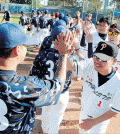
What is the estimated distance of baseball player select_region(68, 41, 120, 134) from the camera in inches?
73.3

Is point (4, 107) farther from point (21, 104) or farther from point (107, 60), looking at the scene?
point (107, 60)

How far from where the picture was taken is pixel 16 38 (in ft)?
4.33

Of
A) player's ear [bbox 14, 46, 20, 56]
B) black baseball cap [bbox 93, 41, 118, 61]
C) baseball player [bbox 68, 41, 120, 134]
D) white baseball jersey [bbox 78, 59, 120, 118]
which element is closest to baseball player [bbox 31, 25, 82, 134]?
white baseball jersey [bbox 78, 59, 120, 118]

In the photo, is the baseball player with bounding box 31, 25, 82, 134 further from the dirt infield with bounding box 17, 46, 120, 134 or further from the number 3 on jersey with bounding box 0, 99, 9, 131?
the number 3 on jersey with bounding box 0, 99, 9, 131

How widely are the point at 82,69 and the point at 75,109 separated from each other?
2.16 metres

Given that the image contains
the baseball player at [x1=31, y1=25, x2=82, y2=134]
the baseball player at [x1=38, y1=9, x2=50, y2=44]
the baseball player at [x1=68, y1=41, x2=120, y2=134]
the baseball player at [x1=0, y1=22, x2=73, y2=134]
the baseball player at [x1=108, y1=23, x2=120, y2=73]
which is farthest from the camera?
the baseball player at [x1=38, y1=9, x2=50, y2=44]

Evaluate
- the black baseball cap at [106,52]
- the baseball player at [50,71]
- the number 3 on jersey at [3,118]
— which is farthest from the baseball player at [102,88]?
the number 3 on jersey at [3,118]

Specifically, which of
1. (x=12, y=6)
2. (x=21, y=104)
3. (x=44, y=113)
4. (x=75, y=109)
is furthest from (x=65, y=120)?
(x=12, y=6)

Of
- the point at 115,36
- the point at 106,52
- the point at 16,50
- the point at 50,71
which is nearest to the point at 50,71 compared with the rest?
the point at 50,71

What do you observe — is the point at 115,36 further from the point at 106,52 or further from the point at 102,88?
the point at 102,88

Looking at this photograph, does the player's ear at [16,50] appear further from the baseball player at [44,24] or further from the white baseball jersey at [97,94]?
the baseball player at [44,24]

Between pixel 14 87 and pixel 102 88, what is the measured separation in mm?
1159

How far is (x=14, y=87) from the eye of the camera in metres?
1.28

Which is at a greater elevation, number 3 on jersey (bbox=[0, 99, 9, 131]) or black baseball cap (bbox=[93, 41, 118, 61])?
black baseball cap (bbox=[93, 41, 118, 61])
